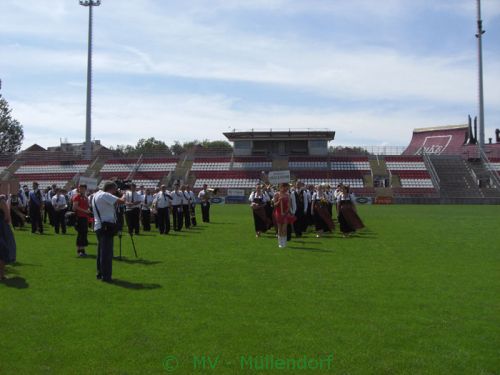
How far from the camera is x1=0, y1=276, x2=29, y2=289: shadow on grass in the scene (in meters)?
9.12

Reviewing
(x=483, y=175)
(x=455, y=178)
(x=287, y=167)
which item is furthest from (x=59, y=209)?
(x=483, y=175)

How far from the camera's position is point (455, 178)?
5991cm

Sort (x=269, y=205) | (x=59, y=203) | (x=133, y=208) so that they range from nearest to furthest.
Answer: (x=133, y=208) → (x=269, y=205) → (x=59, y=203)

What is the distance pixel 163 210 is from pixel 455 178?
4780cm

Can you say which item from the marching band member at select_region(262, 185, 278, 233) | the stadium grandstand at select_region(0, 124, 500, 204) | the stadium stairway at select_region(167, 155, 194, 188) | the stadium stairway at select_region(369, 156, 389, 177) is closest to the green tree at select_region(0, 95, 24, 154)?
the stadium grandstand at select_region(0, 124, 500, 204)

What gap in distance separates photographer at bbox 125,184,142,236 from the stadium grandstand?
38.6m

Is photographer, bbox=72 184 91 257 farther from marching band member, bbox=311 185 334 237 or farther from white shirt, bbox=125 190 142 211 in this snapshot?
marching band member, bbox=311 185 334 237

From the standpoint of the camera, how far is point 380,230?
2052 centimetres

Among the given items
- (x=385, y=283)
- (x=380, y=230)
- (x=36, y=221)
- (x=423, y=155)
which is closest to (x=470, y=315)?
(x=385, y=283)

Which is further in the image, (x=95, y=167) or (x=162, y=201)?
(x=95, y=167)

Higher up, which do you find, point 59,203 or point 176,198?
point 176,198

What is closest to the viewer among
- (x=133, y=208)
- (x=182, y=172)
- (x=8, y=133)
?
(x=133, y=208)

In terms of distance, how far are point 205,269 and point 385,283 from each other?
361 cm

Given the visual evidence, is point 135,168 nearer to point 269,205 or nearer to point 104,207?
point 269,205
